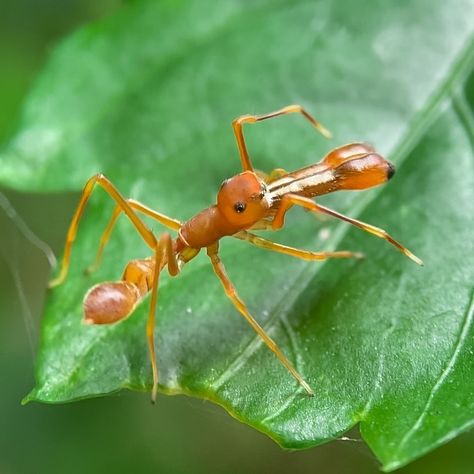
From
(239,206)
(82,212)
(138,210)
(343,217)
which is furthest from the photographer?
(82,212)

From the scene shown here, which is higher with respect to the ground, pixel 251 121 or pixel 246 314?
pixel 251 121

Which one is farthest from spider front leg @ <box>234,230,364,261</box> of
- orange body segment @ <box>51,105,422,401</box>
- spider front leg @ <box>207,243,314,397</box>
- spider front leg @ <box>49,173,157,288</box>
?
spider front leg @ <box>49,173,157,288</box>

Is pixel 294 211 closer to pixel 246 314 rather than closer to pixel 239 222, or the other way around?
pixel 239 222

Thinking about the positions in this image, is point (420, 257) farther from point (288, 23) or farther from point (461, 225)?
point (288, 23)

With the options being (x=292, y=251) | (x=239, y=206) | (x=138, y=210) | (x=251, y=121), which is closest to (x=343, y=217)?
(x=292, y=251)

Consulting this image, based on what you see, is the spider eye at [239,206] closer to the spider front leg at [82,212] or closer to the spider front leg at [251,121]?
the spider front leg at [251,121]

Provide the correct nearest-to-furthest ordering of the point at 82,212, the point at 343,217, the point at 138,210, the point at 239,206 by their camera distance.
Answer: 1. the point at 343,217
2. the point at 239,206
3. the point at 138,210
4. the point at 82,212
